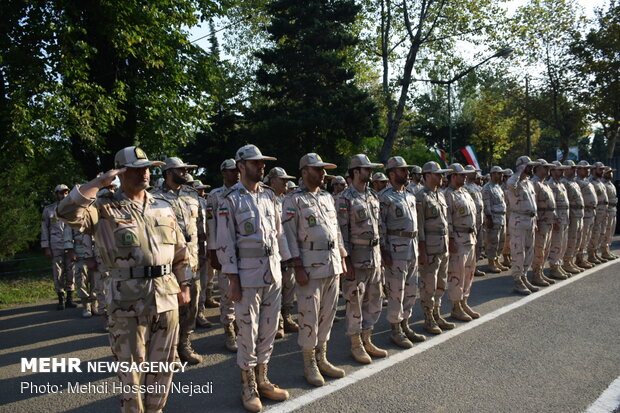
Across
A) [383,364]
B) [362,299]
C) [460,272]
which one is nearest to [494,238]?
[460,272]

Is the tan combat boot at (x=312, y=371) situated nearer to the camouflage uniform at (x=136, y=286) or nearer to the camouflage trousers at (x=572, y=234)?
the camouflage uniform at (x=136, y=286)

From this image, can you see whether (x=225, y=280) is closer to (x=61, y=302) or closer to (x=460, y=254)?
(x=460, y=254)

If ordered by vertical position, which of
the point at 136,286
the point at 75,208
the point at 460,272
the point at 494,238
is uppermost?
the point at 75,208

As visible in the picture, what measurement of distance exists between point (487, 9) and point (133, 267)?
72.8 feet

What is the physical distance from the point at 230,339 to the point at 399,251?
2472mm

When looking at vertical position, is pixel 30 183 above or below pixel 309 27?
below

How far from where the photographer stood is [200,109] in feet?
48.5

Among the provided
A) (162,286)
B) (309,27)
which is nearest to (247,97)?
(309,27)

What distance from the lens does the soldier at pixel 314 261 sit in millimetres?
4586

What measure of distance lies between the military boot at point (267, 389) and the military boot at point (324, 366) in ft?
2.11

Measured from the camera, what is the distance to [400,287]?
18.2ft

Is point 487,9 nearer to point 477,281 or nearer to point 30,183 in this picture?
point 477,281

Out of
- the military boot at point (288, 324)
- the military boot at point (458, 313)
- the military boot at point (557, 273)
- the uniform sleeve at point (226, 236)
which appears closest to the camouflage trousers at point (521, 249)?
the military boot at point (557, 273)

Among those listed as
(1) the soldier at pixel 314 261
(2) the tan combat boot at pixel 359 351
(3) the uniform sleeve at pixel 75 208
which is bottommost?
(2) the tan combat boot at pixel 359 351
